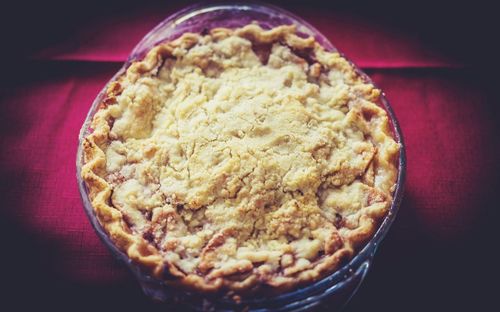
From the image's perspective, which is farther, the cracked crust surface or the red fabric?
the red fabric

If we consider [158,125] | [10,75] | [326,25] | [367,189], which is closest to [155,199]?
[158,125]

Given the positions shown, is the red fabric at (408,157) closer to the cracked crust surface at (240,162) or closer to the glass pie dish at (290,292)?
the glass pie dish at (290,292)

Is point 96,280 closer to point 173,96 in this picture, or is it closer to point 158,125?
point 158,125

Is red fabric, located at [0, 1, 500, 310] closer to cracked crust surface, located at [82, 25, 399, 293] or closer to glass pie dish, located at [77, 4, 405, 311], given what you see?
glass pie dish, located at [77, 4, 405, 311]

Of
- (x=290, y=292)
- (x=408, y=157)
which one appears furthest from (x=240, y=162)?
(x=408, y=157)

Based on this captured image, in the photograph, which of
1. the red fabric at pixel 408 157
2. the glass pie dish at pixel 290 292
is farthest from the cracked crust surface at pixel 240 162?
the red fabric at pixel 408 157

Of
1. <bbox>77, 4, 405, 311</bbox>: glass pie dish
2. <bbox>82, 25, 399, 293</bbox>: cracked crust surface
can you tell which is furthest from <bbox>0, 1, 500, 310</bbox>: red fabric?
<bbox>82, 25, 399, 293</bbox>: cracked crust surface
